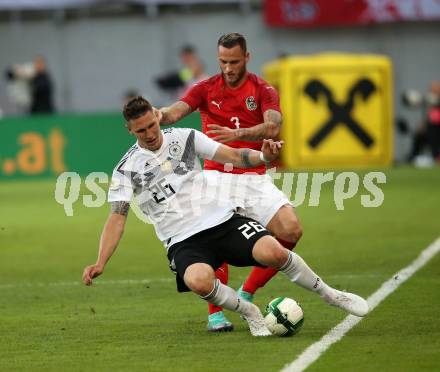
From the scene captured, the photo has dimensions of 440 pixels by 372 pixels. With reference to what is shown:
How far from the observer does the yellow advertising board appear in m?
27.0

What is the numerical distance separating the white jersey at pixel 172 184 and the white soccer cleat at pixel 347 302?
2.83 ft

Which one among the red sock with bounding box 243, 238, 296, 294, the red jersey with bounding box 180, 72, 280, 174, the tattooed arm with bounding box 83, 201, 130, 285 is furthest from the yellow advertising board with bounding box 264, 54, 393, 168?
the tattooed arm with bounding box 83, 201, 130, 285

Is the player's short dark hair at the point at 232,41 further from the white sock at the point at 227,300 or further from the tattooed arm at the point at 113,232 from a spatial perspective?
the white sock at the point at 227,300

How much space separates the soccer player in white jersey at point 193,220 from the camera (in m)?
8.68

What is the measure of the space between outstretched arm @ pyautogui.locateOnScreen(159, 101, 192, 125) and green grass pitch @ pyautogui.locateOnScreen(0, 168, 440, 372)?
4.73 feet

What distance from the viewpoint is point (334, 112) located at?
27.2 metres

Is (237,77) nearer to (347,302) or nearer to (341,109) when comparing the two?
(347,302)

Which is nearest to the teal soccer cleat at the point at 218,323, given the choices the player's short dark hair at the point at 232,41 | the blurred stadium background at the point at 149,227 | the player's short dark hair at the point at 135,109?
the blurred stadium background at the point at 149,227

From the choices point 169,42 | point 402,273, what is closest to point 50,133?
point 169,42

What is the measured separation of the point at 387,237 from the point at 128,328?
644 centimetres

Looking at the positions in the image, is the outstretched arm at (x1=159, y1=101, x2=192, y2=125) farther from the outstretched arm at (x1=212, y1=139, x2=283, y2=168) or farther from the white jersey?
the outstretched arm at (x1=212, y1=139, x2=283, y2=168)

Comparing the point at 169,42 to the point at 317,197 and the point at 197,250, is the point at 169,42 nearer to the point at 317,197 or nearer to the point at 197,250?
the point at 317,197

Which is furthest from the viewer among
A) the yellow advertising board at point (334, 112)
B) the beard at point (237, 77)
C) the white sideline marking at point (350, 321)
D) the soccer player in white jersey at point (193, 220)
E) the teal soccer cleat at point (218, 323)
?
the yellow advertising board at point (334, 112)

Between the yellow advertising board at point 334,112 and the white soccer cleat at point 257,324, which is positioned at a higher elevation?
the white soccer cleat at point 257,324
